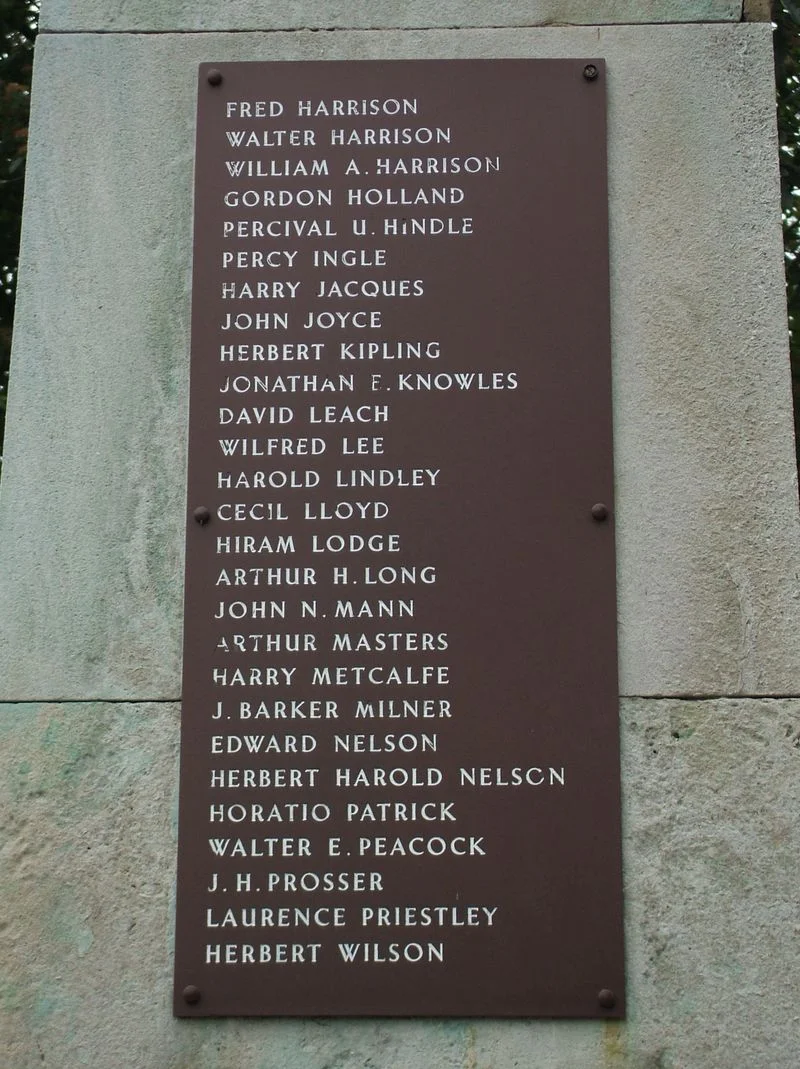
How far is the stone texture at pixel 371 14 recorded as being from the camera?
371 cm

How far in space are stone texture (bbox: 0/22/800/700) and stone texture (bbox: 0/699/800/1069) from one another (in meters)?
0.12

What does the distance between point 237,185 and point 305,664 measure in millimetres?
1261

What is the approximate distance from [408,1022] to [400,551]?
107 cm

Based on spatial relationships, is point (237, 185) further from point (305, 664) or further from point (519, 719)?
point (519, 719)

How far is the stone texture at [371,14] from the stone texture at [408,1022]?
5.96ft

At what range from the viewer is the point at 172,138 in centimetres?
368

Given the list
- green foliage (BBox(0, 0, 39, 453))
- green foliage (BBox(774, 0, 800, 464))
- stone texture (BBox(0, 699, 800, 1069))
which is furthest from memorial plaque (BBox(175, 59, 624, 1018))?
green foliage (BBox(0, 0, 39, 453))

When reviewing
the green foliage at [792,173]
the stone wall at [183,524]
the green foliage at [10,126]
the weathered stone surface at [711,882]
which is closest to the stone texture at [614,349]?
the stone wall at [183,524]

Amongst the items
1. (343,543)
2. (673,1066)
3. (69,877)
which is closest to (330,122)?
(343,543)

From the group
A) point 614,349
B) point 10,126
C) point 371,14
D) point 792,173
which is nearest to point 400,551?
point 614,349

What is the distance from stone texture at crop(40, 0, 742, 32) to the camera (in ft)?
12.2

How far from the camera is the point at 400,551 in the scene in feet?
11.0

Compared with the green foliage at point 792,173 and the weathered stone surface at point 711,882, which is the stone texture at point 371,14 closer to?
the weathered stone surface at point 711,882

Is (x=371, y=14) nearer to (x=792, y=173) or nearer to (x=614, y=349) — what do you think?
(x=614, y=349)
